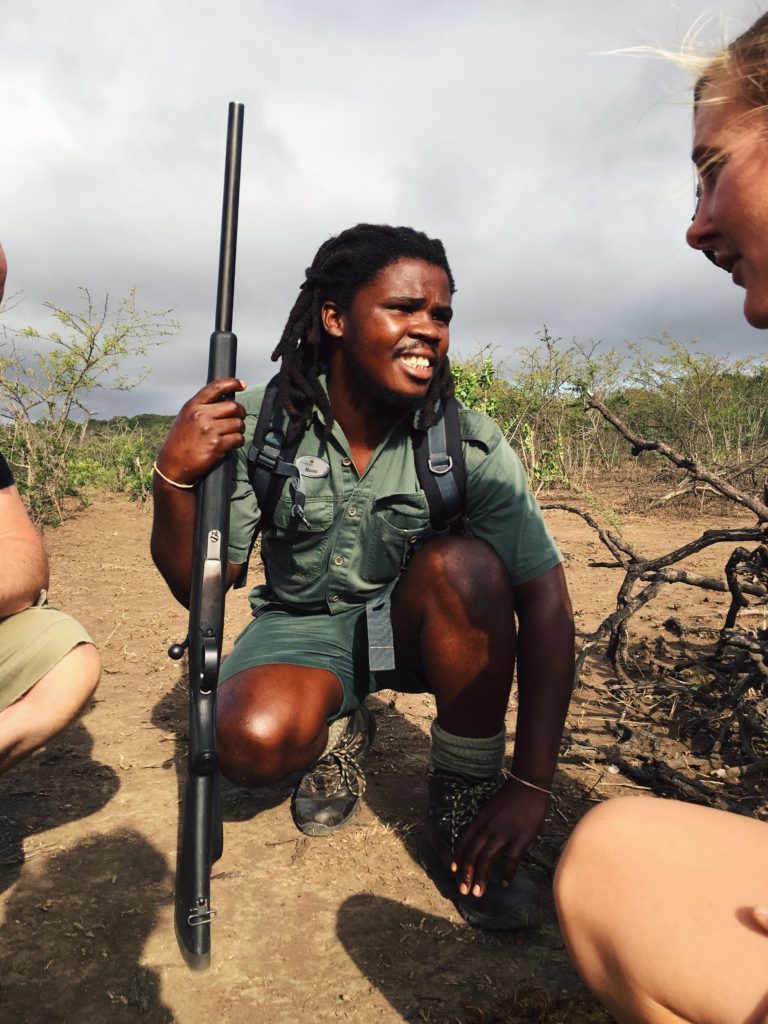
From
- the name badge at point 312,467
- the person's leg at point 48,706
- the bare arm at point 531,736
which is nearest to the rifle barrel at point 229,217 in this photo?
the name badge at point 312,467

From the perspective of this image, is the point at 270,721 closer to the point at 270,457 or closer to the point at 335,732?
the point at 335,732

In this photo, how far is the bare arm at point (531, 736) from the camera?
1.85 meters

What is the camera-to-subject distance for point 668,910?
0.92 metres

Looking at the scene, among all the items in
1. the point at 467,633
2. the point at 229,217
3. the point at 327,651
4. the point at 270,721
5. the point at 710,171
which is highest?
the point at 229,217

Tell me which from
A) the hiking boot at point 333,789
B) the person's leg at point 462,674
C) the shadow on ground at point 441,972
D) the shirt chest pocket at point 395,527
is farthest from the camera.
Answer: the shirt chest pocket at point 395,527

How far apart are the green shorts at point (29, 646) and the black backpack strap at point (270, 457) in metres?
0.63

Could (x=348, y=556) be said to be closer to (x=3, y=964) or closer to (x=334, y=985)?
(x=334, y=985)

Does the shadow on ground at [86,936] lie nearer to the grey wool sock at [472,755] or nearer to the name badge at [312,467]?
the grey wool sock at [472,755]

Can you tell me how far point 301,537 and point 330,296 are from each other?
0.78m

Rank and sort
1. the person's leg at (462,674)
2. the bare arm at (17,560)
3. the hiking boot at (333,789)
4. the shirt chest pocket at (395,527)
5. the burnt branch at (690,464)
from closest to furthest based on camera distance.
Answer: the bare arm at (17,560), the person's leg at (462,674), the hiking boot at (333,789), the shirt chest pocket at (395,527), the burnt branch at (690,464)

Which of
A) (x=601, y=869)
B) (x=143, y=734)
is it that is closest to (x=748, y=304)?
(x=601, y=869)

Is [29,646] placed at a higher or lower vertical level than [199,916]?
higher

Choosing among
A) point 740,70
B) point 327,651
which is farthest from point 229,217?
point 740,70

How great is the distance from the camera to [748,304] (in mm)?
973
